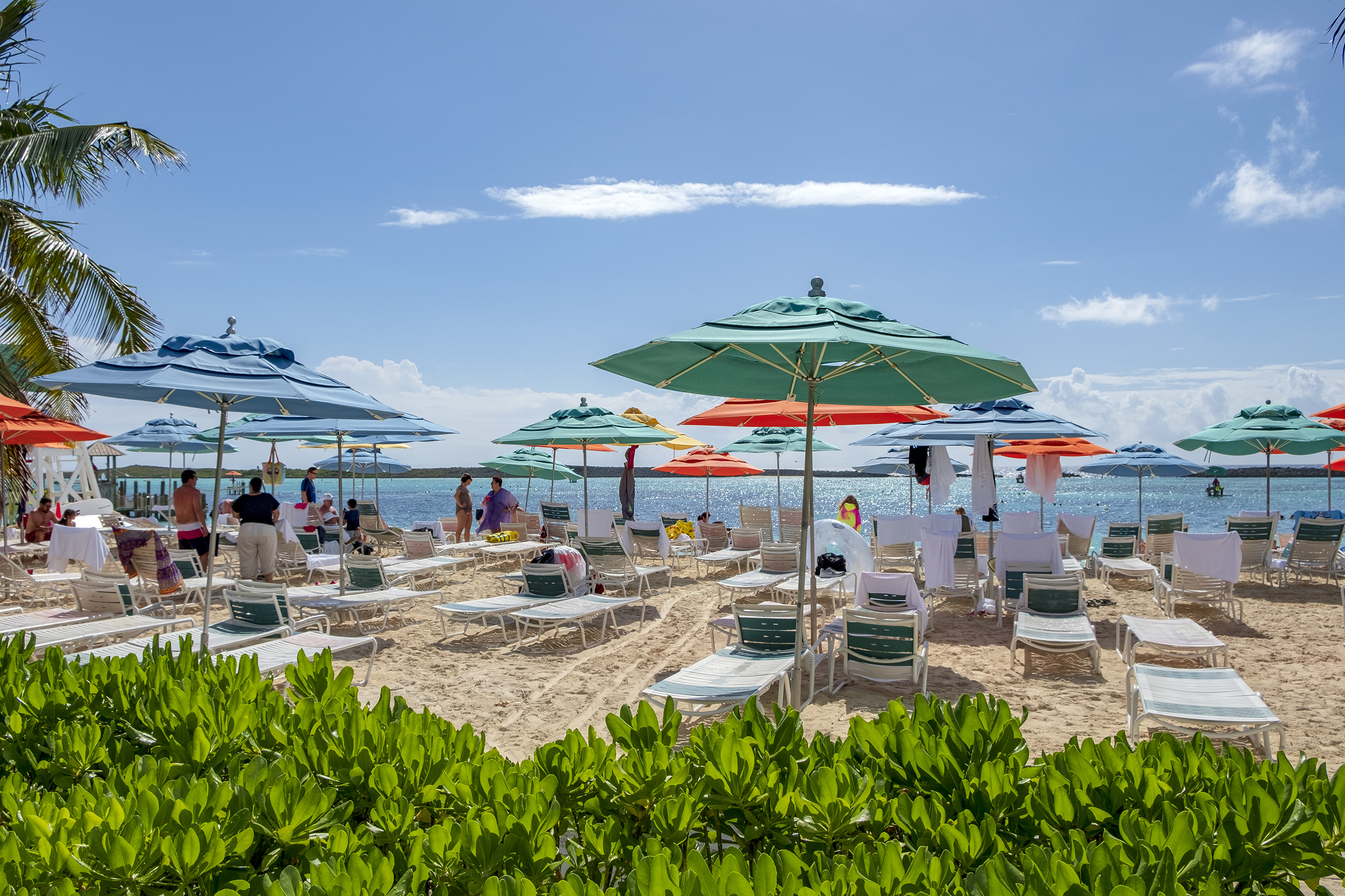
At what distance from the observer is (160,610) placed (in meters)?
9.09

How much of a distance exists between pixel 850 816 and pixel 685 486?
140488mm

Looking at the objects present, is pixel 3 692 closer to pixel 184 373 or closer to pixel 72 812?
pixel 72 812

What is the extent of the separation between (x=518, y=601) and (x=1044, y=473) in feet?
28.9

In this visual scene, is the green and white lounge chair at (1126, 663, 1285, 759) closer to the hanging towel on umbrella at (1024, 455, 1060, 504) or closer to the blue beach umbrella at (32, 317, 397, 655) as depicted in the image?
the blue beach umbrella at (32, 317, 397, 655)

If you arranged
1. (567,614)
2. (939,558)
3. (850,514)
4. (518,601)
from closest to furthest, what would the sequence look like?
(567,614) → (518,601) → (939,558) → (850,514)

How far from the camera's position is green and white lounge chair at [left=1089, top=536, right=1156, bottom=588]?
1038 centimetres

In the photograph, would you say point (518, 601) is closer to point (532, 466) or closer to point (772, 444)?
point (772, 444)

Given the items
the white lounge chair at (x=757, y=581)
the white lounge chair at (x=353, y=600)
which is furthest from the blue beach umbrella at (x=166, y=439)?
the white lounge chair at (x=757, y=581)

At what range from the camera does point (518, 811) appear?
1.92 meters

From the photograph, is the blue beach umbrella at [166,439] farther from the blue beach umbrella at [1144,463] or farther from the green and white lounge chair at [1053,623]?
the blue beach umbrella at [1144,463]

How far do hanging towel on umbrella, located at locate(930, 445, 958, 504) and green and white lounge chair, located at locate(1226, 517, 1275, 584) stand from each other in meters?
3.77

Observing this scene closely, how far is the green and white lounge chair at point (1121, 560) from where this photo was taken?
10.4 metres

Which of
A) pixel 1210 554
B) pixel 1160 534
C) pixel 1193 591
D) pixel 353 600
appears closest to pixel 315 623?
pixel 353 600

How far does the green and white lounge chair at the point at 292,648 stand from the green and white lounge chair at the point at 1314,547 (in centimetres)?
1139
